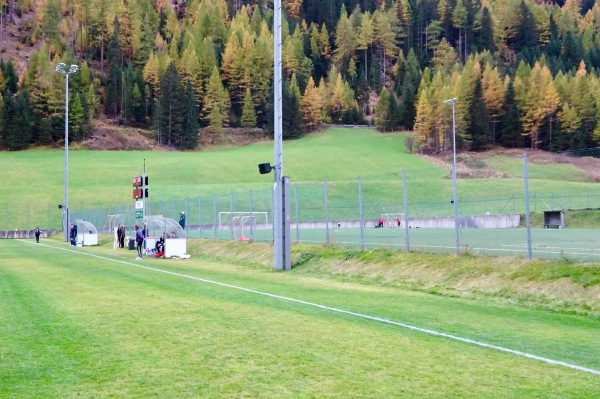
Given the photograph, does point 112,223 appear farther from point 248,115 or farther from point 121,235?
point 248,115

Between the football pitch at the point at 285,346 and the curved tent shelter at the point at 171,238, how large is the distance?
1488 centimetres

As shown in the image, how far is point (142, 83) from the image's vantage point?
13712 centimetres

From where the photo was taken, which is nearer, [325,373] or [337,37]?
[325,373]

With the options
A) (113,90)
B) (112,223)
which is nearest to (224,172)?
(112,223)

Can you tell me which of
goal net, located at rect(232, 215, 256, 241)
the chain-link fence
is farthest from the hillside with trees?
goal net, located at rect(232, 215, 256, 241)

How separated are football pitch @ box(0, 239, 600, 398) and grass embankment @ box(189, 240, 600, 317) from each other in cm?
71

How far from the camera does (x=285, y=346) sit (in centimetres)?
841

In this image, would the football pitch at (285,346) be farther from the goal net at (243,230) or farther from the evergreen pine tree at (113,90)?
the evergreen pine tree at (113,90)

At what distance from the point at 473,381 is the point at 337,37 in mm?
175315

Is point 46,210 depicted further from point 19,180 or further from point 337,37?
point 337,37

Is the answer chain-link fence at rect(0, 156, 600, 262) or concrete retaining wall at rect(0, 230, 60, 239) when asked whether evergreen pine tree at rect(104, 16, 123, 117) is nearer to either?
chain-link fence at rect(0, 156, 600, 262)

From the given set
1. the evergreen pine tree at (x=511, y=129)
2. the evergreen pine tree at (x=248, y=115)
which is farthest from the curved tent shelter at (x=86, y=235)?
the evergreen pine tree at (x=511, y=129)

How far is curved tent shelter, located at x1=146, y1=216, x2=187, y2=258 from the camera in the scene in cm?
3017

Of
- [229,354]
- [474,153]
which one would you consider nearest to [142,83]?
[474,153]
